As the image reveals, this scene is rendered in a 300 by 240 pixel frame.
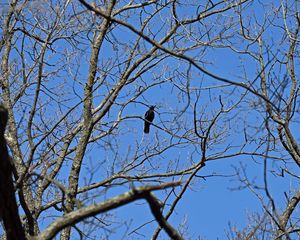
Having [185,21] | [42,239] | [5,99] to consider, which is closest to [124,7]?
[185,21]

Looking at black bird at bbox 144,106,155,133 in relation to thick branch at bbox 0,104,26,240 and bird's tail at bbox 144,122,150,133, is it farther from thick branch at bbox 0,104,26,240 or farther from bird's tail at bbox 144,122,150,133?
thick branch at bbox 0,104,26,240

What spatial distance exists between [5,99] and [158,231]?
12.1ft

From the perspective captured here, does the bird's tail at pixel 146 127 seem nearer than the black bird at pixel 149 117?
No

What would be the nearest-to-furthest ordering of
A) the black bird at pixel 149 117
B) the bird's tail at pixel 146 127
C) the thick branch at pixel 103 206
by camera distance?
the thick branch at pixel 103 206, the black bird at pixel 149 117, the bird's tail at pixel 146 127

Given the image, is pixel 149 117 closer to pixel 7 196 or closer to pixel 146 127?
pixel 146 127

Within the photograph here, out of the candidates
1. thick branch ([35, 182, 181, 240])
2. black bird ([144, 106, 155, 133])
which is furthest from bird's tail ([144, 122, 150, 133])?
thick branch ([35, 182, 181, 240])

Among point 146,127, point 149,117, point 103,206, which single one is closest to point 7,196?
point 103,206

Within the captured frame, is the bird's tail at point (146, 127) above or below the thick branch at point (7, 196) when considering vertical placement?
above

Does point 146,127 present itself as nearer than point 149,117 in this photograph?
No

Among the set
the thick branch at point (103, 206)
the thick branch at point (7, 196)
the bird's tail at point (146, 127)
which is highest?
the bird's tail at point (146, 127)

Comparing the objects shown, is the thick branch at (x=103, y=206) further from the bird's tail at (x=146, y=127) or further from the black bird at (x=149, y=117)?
the bird's tail at (x=146, y=127)

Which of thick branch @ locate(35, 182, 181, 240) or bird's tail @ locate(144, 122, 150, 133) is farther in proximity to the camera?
bird's tail @ locate(144, 122, 150, 133)

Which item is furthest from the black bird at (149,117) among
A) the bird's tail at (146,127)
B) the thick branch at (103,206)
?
the thick branch at (103,206)

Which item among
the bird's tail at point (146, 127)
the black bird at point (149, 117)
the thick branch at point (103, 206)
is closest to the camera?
the thick branch at point (103, 206)
